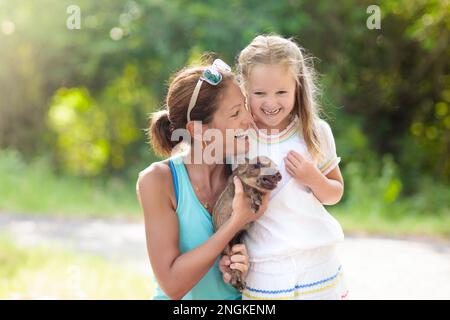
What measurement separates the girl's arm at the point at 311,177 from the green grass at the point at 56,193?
6405 millimetres

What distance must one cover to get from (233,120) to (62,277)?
3695 mm

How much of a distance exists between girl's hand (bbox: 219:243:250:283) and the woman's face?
329mm

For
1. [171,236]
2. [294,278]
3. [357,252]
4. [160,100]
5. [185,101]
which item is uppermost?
[160,100]

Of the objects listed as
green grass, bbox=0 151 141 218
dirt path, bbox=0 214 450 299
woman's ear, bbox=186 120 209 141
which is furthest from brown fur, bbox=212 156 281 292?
green grass, bbox=0 151 141 218

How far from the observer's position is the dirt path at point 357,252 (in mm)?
5105

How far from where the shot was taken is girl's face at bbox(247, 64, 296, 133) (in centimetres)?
216

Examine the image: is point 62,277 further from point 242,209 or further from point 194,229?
point 242,209

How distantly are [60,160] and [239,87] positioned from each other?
986 centimetres

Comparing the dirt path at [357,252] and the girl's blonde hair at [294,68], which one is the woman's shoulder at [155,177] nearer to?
the girl's blonde hair at [294,68]

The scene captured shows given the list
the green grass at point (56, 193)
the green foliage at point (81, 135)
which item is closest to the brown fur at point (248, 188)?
the green grass at point (56, 193)

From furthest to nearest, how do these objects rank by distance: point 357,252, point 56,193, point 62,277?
point 56,193, point 357,252, point 62,277

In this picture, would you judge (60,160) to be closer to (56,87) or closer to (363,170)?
(56,87)

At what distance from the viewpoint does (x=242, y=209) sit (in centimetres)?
202
